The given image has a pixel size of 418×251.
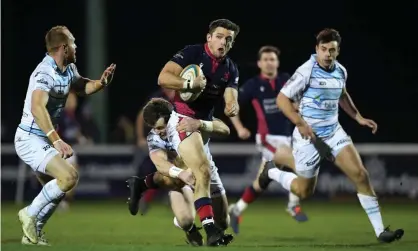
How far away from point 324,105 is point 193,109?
67.6 inches

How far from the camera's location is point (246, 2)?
33375 mm

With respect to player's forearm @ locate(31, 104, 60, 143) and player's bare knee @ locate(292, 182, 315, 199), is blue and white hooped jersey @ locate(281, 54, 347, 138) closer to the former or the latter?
player's bare knee @ locate(292, 182, 315, 199)

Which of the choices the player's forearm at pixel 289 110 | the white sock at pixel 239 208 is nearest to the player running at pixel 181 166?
the player's forearm at pixel 289 110

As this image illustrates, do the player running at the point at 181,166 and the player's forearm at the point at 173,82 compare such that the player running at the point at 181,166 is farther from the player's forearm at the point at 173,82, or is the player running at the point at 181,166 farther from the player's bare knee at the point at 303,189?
the player's bare knee at the point at 303,189

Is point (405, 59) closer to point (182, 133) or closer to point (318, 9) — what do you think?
point (318, 9)

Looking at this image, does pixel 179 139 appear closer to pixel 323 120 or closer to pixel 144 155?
pixel 323 120

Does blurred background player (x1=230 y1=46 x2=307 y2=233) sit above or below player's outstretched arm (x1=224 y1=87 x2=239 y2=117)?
below

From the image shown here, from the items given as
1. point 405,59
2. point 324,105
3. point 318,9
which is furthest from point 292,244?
point 318,9

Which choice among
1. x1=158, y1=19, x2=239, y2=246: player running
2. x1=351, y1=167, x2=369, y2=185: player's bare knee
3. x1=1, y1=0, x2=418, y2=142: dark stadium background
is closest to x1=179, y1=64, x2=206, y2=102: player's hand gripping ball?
x1=158, y1=19, x2=239, y2=246: player running

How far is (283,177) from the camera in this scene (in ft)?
42.1

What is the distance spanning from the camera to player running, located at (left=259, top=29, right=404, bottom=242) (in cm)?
1133

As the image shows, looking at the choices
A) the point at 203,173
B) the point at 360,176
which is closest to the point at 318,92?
the point at 360,176

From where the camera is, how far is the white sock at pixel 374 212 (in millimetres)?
11280

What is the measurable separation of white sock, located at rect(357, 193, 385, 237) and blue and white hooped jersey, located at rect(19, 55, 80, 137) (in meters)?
3.36
